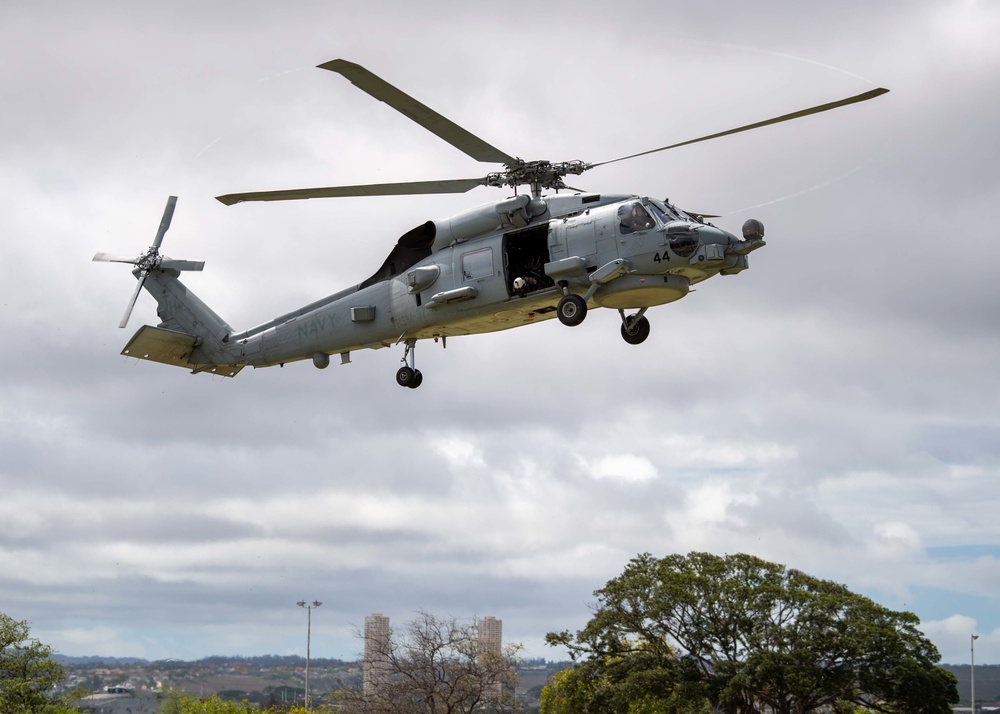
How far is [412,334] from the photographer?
27.4m

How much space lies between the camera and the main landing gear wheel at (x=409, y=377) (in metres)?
27.8

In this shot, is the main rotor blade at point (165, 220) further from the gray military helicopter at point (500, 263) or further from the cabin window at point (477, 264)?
the cabin window at point (477, 264)

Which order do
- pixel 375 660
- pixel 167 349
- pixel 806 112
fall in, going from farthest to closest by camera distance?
1. pixel 375 660
2. pixel 167 349
3. pixel 806 112

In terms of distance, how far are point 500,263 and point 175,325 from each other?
1070 cm

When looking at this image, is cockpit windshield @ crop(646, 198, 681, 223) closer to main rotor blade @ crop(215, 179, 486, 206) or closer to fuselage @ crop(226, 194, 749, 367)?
fuselage @ crop(226, 194, 749, 367)

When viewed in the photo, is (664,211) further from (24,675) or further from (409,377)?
(24,675)

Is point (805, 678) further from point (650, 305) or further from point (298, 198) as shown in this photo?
point (298, 198)

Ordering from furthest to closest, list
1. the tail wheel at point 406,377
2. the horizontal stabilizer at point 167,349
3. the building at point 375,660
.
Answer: the building at point 375,660 → the horizontal stabilizer at point 167,349 → the tail wheel at point 406,377

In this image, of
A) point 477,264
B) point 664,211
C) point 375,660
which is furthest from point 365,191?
point 375,660

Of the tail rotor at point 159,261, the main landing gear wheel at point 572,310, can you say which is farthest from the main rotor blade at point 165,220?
the main landing gear wheel at point 572,310

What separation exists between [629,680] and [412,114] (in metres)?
33.8

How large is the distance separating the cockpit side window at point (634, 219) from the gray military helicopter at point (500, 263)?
20mm

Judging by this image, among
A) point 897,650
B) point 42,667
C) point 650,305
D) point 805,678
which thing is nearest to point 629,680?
point 805,678

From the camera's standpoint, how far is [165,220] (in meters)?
33.1
